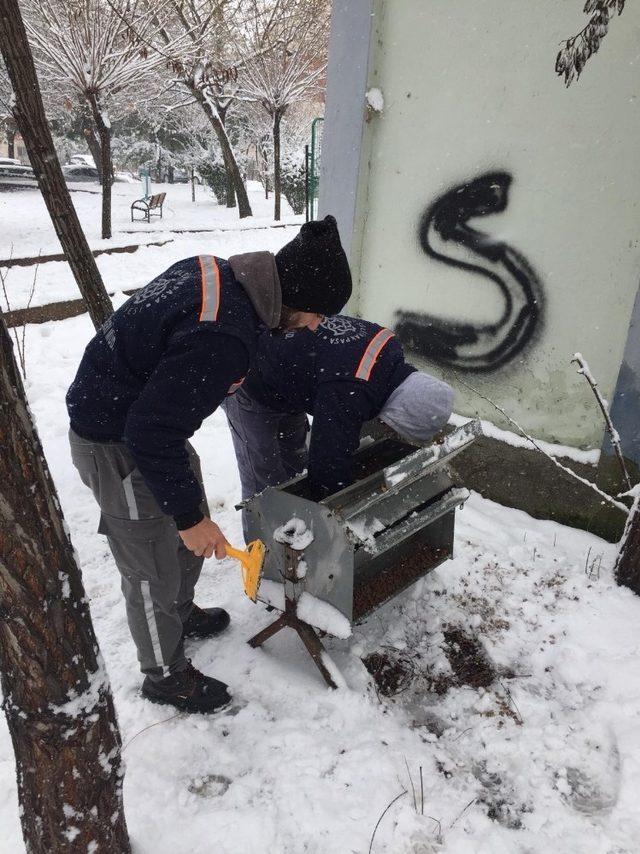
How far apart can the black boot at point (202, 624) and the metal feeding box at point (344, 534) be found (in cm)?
21

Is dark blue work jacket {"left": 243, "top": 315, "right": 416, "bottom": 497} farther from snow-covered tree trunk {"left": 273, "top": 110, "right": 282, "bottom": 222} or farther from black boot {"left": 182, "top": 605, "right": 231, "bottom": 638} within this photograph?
snow-covered tree trunk {"left": 273, "top": 110, "right": 282, "bottom": 222}

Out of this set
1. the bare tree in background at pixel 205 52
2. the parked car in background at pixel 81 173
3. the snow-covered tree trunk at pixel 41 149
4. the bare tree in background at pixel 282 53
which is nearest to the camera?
the snow-covered tree trunk at pixel 41 149

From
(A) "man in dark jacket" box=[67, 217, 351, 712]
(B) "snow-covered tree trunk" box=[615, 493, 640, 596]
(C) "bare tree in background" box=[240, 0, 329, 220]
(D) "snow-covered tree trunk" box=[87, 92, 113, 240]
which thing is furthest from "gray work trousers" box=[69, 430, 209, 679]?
(C) "bare tree in background" box=[240, 0, 329, 220]

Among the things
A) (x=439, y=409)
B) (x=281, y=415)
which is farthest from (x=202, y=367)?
(x=281, y=415)

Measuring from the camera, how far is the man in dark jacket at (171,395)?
5.40 ft

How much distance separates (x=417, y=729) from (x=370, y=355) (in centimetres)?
142

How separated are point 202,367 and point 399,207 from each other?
108 inches

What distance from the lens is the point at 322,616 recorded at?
2242 millimetres

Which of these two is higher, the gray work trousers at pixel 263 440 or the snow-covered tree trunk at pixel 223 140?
the snow-covered tree trunk at pixel 223 140

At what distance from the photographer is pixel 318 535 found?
215 cm

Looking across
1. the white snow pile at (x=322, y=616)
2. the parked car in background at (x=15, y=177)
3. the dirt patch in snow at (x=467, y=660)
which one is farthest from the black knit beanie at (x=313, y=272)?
the parked car in background at (x=15, y=177)

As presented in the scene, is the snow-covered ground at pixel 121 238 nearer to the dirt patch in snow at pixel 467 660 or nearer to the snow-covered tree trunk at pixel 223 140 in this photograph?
the snow-covered tree trunk at pixel 223 140

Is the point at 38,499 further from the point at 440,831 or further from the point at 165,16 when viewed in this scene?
the point at 165,16

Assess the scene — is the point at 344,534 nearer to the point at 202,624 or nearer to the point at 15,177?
the point at 202,624
